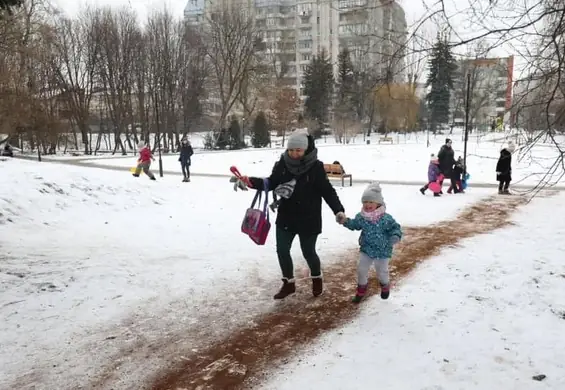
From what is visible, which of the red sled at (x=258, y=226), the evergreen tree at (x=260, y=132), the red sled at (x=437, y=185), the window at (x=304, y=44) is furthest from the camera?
the window at (x=304, y=44)

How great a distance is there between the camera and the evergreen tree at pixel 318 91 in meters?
57.8

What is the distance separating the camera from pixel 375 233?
4.88 metres

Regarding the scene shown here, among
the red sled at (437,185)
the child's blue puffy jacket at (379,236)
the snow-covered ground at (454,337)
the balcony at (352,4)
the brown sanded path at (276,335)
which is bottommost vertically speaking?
the brown sanded path at (276,335)

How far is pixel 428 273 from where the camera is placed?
6023mm

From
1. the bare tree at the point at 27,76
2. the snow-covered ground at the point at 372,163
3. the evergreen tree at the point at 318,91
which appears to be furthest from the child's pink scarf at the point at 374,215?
the evergreen tree at the point at 318,91

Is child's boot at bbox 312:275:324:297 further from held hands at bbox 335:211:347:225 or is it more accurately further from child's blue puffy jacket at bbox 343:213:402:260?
held hands at bbox 335:211:347:225

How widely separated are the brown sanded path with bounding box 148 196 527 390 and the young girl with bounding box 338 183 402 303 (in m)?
0.44

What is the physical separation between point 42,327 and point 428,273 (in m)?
4.49

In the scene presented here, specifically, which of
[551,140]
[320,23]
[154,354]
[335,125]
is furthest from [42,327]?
[320,23]

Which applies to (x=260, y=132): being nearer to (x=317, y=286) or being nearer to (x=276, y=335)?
(x=317, y=286)

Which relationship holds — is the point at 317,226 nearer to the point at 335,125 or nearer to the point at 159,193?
the point at 159,193

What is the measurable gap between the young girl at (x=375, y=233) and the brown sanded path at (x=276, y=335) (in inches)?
17.3

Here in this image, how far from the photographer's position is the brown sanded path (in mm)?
3541

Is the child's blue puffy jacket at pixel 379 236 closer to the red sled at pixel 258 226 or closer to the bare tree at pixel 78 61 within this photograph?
the red sled at pixel 258 226
